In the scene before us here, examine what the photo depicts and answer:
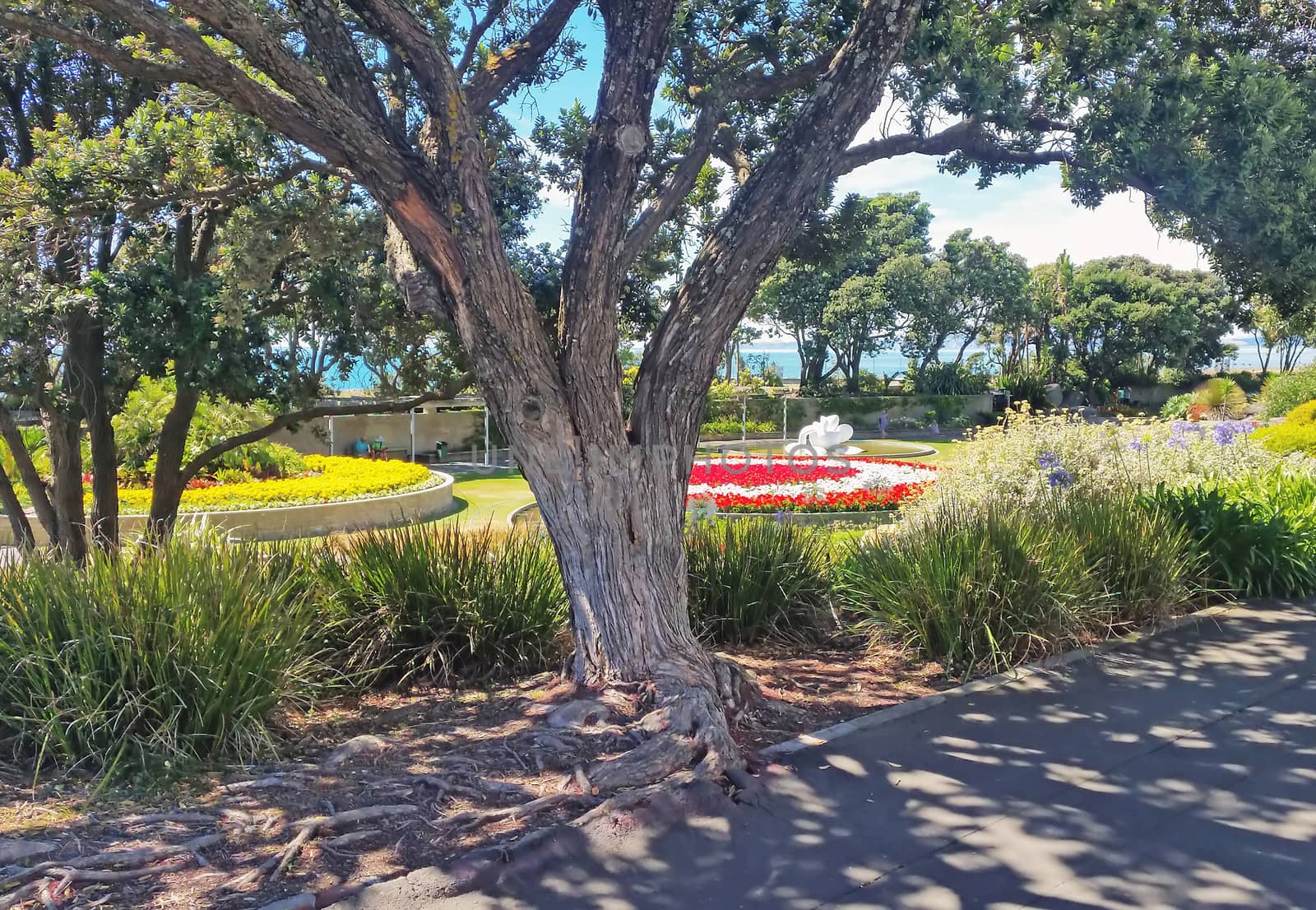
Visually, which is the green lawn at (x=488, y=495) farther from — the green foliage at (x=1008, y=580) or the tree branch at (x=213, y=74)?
the tree branch at (x=213, y=74)

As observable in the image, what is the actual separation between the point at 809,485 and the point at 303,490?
852cm

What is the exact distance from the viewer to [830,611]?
23.7 feet

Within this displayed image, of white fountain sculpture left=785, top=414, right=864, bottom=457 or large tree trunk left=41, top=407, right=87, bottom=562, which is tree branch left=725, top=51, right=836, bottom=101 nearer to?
large tree trunk left=41, top=407, right=87, bottom=562

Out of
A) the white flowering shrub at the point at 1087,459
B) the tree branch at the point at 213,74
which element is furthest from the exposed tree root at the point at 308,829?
the white flowering shrub at the point at 1087,459

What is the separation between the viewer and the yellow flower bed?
15273mm

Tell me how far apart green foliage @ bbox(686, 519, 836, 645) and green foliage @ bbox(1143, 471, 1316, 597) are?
3.32 m

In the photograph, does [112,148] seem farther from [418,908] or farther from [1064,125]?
[1064,125]

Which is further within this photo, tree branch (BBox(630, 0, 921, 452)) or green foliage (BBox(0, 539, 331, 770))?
tree branch (BBox(630, 0, 921, 452))

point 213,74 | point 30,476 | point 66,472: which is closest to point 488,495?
point 66,472

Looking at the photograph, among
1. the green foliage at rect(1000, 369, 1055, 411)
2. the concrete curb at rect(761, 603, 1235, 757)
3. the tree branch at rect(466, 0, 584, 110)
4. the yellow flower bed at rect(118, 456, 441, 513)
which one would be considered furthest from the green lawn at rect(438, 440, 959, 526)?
the green foliage at rect(1000, 369, 1055, 411)

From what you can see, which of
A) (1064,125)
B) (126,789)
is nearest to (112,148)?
(126,789)

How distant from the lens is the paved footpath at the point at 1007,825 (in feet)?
11.6

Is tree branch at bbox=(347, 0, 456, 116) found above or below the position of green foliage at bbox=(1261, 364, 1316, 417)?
above

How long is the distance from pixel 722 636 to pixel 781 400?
31.8 metres
